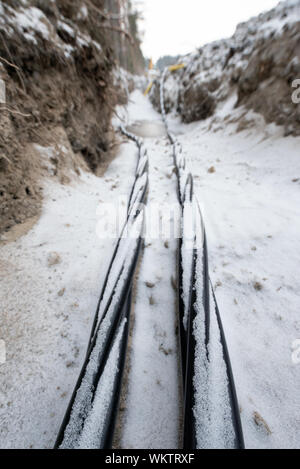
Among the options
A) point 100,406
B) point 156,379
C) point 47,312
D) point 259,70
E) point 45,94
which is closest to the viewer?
point 100,406

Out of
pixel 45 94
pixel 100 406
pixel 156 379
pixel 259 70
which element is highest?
pixel 259 70

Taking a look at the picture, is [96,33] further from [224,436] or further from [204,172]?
[224,436]

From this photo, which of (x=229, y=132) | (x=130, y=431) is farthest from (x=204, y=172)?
(x=130, y=431)

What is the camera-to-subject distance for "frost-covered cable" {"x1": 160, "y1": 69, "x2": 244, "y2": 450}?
1.30 feet

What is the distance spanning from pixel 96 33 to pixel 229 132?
224 cm

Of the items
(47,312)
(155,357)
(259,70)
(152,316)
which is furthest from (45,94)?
(259,70)

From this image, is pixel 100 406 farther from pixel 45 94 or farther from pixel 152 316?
pixel 45 94

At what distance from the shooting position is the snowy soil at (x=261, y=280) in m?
0.52

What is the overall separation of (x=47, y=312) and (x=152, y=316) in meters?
0.44

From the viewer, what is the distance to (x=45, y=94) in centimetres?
146

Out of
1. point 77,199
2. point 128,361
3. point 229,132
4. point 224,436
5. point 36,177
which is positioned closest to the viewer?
point 224,436

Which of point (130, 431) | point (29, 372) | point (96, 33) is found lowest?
point (130, 431)

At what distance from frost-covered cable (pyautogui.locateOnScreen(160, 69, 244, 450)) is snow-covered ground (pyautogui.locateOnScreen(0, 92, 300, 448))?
0.45ft

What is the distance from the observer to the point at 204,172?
2.06m
